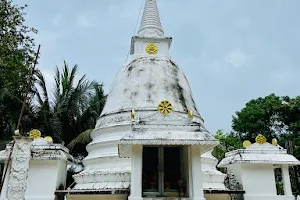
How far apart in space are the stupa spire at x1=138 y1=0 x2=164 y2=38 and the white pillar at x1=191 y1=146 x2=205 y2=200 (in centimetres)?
845

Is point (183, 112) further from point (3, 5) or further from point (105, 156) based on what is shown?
point (3, 5)

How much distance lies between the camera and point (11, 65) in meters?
15.6

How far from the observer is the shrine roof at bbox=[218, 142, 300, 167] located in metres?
11.7

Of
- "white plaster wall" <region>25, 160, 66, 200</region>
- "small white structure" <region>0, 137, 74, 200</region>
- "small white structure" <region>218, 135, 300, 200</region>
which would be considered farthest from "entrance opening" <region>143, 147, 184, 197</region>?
"white plaster wall" <region>25, 160, 66, 200</region>

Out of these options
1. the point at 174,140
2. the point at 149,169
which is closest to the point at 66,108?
the point at 149,169

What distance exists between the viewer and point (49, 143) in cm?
1173

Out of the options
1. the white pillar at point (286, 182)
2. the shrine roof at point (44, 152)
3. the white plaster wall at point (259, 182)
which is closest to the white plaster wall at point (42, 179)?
the shrine roof at point (44, 152)

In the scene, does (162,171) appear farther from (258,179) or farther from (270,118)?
(270,118)

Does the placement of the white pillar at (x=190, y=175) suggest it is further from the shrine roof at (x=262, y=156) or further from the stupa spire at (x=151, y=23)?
the stupa spire at (x=151, y=23)

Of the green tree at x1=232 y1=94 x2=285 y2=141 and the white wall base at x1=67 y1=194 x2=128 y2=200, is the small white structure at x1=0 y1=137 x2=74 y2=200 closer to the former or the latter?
the white wall base at x1=67 y1=194 x2=128 y2=200

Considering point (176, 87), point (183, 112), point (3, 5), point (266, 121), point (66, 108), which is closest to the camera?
point (183, 112)

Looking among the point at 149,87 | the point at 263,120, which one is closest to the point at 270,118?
the point at 263,120

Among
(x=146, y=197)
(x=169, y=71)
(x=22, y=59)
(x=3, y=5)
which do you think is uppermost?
(x=3, y=5)

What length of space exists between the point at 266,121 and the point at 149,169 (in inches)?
773
